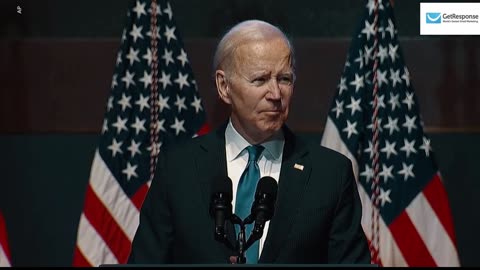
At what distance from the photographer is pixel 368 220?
13.9 ft

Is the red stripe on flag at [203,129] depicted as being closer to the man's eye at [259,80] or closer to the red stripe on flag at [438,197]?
the red stripe on flag at [438,197]

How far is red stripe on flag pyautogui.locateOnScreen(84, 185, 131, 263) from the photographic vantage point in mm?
4285

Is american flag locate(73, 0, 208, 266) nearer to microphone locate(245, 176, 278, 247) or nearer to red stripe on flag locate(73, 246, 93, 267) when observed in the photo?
red stripe on flag locate(73, 246, 93, 267)

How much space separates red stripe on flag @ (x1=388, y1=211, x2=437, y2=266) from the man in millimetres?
1909

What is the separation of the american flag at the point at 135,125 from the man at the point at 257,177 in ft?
6.15

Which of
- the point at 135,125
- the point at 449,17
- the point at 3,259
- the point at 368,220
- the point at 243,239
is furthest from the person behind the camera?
the point at 449,17

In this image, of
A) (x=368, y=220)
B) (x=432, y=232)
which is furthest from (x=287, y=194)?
(x=432, y=232)

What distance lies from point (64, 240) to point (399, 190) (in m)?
1.75

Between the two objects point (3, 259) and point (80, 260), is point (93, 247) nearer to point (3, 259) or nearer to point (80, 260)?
point (80, 260)

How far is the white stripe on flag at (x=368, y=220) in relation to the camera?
4254mm

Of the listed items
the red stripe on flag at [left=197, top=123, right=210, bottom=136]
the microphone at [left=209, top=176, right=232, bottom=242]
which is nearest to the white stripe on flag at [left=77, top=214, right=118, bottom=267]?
the red stripe on flag at [left=197, top=123, right=210, bottom=136]

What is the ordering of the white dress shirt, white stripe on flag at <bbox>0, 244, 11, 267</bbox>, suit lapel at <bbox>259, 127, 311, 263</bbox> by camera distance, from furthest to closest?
white stripe on flag at <bbox>0, 244, 11, 267</bbox> → the white dress shirt → suit lapel at <bbox>259, 127, 311, 263</bbox>

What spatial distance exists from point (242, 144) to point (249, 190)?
149 millimetres

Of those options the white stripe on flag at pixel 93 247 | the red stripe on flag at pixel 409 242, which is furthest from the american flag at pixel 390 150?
the white stripe on flag at pixel 93 247
